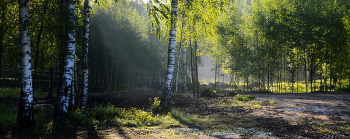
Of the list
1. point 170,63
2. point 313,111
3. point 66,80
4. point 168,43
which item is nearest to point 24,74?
point 66,80

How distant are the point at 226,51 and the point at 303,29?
7661mm

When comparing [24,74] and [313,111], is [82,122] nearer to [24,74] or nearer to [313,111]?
[24,74]

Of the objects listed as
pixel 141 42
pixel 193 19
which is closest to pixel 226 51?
pixel 193 19

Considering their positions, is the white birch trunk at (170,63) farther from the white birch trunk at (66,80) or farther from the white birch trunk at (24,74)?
the white birch trunk at (24,74)

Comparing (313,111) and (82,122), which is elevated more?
(313,111)

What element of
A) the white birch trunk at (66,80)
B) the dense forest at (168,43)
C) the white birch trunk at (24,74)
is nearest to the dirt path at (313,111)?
the dense forest at (168,43)

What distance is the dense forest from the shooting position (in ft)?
24.1

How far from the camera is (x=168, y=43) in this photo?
10508mm

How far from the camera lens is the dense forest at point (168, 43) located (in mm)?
7355

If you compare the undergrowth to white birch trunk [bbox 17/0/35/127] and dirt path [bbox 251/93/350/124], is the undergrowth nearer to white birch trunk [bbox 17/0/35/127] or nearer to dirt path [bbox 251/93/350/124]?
white birch trunk [bbox 17/0/35/127]

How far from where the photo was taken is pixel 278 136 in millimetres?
5516

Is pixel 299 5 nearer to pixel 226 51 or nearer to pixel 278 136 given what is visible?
pixel 226 51

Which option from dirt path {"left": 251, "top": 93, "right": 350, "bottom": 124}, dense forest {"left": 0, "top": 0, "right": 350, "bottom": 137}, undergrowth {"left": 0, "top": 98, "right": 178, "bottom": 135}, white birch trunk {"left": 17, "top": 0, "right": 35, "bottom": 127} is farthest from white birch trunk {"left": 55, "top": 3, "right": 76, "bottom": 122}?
dirt path {"left": 251, "top": 93, "right": 350, "bottom": 124}

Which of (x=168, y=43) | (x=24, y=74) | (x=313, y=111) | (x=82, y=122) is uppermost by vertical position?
(x=168, y=43)
